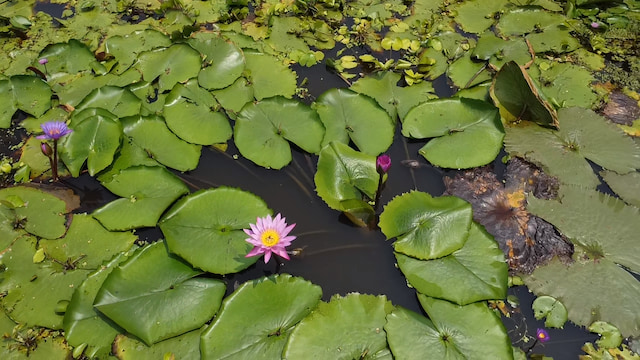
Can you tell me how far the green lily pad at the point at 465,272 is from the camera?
253 centimetres

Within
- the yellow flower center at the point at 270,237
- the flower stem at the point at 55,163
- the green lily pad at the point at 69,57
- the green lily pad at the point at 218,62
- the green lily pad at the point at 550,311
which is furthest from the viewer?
the green lily pad at the point at 69,57

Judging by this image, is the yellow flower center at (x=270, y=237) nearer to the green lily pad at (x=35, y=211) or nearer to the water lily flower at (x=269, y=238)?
the water lily flower at (x=269, y=238)

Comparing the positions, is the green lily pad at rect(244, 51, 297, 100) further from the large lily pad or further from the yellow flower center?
the yellow flower center

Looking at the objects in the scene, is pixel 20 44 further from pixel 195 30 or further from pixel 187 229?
pixel 187 229

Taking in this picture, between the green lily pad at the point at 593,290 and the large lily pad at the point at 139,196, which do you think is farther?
the large lily pad at the point at 139,196

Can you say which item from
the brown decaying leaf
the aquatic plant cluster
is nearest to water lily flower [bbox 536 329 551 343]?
the aquatic plant cluster

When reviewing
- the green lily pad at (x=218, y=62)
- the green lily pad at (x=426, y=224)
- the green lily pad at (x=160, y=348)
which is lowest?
the green lily pad at (x=160, y=348)

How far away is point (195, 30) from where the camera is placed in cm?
442

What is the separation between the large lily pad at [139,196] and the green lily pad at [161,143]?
0.21 meters

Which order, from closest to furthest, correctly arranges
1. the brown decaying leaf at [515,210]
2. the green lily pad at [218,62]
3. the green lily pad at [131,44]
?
the brown decaying leaf at [515,210] < the green lily pad at [218,62] < the green lily pad at [131,44]

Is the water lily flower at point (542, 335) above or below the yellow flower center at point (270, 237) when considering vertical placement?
below

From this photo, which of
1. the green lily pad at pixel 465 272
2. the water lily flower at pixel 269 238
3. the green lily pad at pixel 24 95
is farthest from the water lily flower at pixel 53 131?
the green lily pad at pixel 465 272

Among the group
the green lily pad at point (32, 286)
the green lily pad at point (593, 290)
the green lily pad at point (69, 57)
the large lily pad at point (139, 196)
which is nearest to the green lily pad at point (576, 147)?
the green lily pad at point (593, 290)

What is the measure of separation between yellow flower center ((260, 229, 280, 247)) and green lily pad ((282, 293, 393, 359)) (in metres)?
0.50
